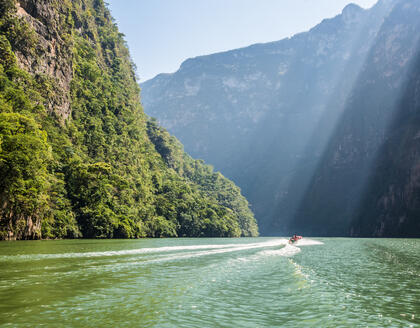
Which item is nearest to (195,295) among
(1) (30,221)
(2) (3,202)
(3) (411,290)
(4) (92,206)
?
(3) (411,290)

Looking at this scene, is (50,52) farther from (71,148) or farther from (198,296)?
(198,296)

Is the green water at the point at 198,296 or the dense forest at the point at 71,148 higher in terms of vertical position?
the dense forest at the point at 71,148

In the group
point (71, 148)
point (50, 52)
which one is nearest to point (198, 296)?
point (71, 148)

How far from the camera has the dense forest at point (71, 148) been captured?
161ft

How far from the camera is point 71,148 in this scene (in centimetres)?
7606

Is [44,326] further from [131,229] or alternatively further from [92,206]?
[131,229]

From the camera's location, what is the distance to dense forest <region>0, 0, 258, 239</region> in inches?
1934

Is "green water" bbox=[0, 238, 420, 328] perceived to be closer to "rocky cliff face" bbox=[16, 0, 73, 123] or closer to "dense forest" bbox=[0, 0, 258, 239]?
"dense forest" bbox=[0, 0, 258, 239]

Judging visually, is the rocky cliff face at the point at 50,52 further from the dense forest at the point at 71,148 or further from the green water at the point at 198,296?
the green water at the point at 198,296

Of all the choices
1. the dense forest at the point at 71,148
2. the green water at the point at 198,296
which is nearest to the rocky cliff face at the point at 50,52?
the dense forest at the point at 71,148

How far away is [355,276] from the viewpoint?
24.2m

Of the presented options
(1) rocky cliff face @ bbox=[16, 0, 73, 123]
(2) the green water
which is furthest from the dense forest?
(2) the green water

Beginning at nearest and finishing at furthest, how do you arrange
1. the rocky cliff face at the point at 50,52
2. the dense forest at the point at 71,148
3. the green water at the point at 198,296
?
the green water at the point at 198,296, the dense forest at the point at 71,148, the rocky cliff face at the point at 50,52

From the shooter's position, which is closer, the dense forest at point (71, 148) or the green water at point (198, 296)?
the green water at point (198, 296)
